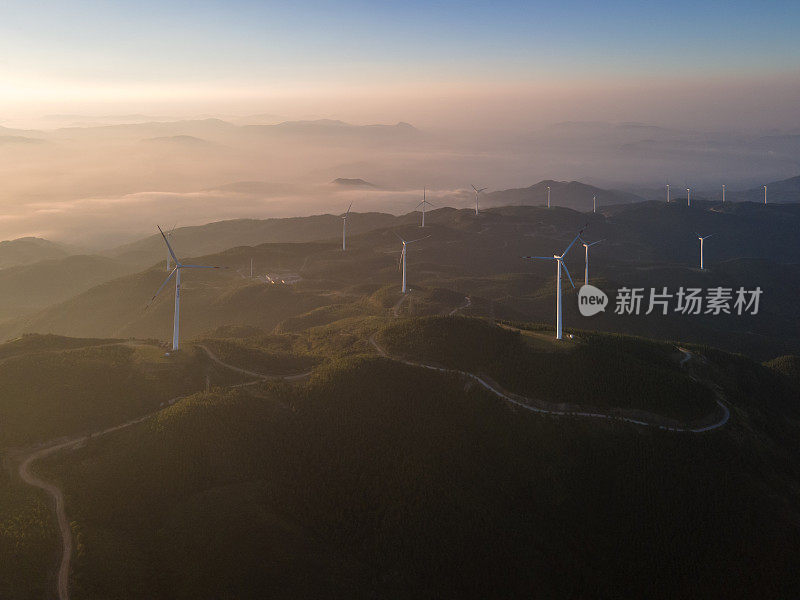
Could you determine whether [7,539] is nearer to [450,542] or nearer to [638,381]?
[450,542]

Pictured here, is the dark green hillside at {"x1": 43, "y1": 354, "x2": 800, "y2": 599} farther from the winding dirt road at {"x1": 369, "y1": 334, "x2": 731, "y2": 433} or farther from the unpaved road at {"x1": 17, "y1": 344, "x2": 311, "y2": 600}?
the winding dirt road at {"x1": 369, "y1": 334, "x2": 731, "y2": 433}

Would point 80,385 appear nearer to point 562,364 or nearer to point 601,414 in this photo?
point 562,364

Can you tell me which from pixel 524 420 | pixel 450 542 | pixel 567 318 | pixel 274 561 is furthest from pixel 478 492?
pixel 567 318

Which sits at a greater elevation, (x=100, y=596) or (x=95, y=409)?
(x=95, y=409)

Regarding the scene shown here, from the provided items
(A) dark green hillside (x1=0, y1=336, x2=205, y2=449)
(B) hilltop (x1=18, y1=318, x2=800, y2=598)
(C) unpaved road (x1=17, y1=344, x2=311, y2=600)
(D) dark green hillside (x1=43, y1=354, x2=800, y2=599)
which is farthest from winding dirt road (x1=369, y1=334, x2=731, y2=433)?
(C) unpaved road (x1=17, y1=344, x2=311, y2=600)

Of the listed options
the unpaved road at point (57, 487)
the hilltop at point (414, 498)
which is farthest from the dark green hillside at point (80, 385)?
the hilltop at point (414, 498)

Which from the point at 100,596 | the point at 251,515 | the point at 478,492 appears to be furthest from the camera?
the point at 478,492
